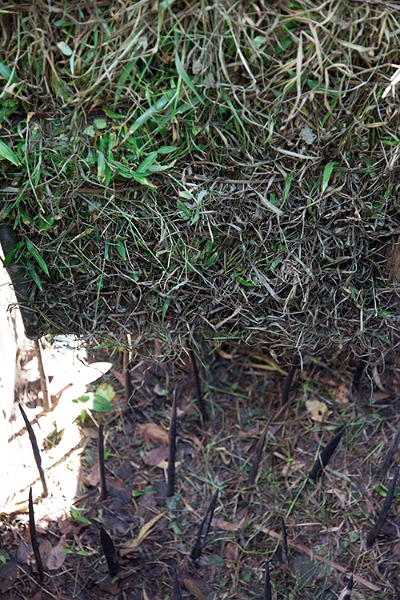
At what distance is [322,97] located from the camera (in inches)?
42.9

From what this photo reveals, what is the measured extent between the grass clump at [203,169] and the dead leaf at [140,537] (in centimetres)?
57

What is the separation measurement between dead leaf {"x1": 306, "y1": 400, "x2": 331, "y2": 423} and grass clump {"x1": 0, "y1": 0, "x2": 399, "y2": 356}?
0.43 m

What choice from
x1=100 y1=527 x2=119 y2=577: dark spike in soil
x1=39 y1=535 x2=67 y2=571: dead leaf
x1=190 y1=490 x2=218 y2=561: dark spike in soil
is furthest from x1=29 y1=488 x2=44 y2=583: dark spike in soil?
x1=190 y1=490 x2=218 y2=561: dark spike in soil

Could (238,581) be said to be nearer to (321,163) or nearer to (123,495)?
(123,495)

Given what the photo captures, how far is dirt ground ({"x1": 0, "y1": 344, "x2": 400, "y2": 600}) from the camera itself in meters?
1.48

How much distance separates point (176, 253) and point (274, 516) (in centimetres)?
84

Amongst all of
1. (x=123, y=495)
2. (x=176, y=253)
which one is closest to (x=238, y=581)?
(x=123, y=495)

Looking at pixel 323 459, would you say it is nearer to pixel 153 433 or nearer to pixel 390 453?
pixel 390 453

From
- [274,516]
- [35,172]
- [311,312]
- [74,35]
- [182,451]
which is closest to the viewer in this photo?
[74,35]

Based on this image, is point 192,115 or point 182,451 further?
point 182,451

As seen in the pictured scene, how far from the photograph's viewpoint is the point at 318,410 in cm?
177

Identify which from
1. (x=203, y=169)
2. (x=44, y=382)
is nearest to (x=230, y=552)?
(x=44, y=382)

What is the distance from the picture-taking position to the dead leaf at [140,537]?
152 cm

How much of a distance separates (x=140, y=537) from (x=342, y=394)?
75 centimetres
